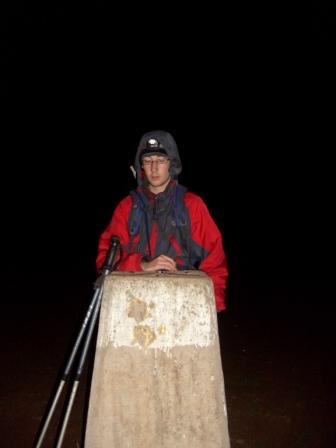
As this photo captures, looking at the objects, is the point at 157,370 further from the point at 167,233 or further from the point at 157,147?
the point at 157,147

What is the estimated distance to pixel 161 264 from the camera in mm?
2395

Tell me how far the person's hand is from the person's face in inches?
22.1

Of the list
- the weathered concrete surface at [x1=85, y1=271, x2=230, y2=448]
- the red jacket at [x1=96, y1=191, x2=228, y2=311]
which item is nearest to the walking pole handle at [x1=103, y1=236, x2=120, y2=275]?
the red jacket at [x1=96, y1=191, x2=228, y2=311]

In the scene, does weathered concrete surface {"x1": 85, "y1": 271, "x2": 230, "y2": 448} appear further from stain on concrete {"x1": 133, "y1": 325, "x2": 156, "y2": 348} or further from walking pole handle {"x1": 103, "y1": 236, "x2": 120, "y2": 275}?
walking pole handle {"x1": 103, "y1": 236, "x2": 120, "y2": 275}

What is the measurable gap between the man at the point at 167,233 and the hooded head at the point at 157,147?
33 mm

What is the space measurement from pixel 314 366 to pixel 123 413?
3398mm

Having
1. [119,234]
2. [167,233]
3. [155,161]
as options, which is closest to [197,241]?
[167,233]

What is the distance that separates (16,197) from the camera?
30000 mm

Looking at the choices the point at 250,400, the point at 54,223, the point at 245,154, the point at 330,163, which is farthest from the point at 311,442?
the point at 245,154

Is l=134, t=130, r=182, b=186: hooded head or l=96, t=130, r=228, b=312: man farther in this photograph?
l=134, t=130, r=182, b=186: hooded head

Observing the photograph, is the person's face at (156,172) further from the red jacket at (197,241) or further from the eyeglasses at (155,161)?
the red jacket at (197,241)

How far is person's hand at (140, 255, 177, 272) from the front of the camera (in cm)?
239

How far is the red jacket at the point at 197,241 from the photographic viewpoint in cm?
253

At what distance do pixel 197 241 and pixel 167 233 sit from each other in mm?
191
